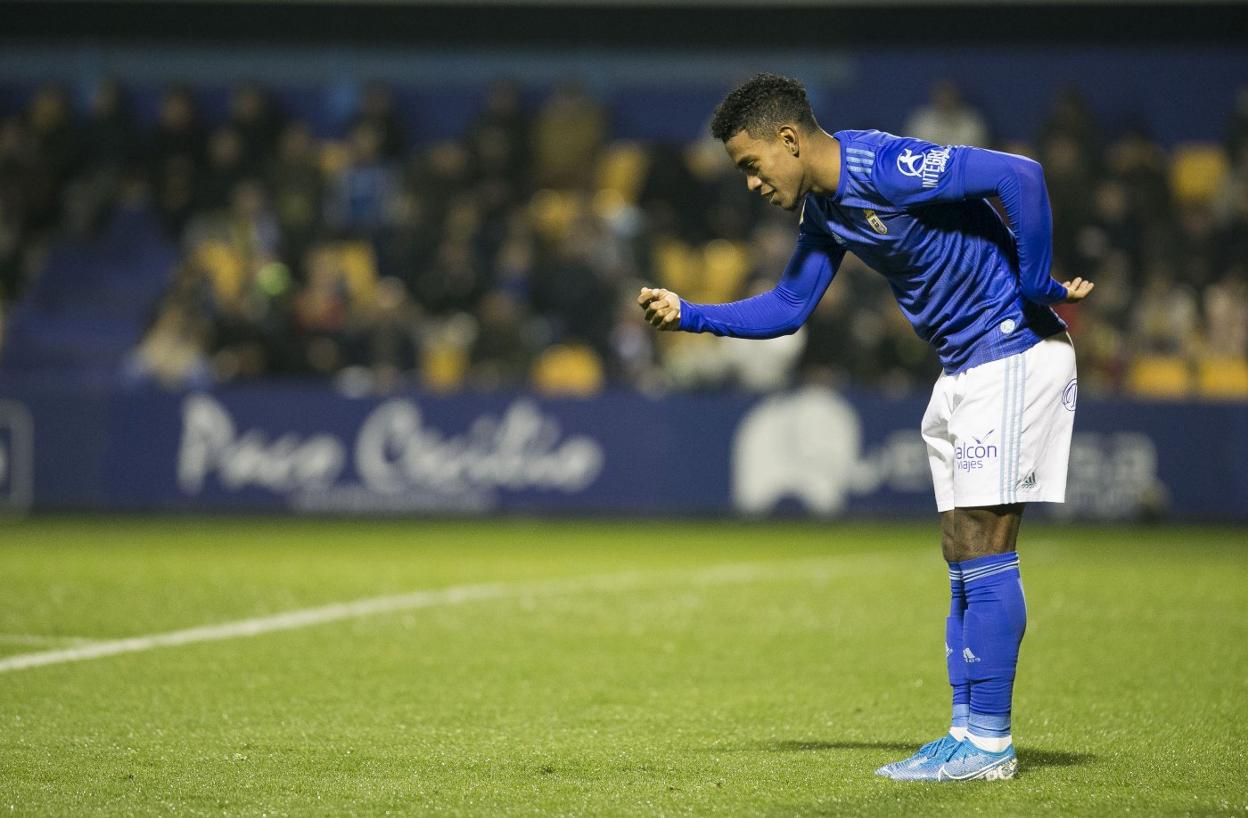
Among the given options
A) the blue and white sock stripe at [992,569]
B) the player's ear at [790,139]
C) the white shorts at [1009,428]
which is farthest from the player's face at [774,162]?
the blue and white sock stripe at [992,569]

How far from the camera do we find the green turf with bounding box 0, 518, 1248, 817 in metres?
4.61

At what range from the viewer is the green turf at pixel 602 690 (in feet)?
15.1

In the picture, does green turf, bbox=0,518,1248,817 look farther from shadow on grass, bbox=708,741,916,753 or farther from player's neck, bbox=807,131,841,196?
player's neck, bbox=807,131,841,196

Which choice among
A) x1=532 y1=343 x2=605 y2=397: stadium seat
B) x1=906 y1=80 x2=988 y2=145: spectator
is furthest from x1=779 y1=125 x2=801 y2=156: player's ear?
x1=906 y1=80 x2=988 y2=145: spectator

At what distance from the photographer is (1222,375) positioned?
16016 mm

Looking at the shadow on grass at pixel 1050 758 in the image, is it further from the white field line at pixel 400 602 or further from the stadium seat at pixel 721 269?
the stadium seat at pixel 721 269

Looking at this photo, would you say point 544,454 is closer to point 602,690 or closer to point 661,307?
point 602,690

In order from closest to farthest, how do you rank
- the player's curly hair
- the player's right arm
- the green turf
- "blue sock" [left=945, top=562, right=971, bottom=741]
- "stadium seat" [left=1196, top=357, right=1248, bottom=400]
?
the green turf, the player's curly hair, "blue sock" [left=945, top=562, right=971, bottom=741], the player's right arm, "stadium seat" [left=1196, top=357, right=1248, bottom=400]

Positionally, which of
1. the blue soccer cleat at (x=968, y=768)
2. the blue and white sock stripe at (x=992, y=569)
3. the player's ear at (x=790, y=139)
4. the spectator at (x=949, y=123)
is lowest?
the blue soccer cleat at (x=968, y=768)

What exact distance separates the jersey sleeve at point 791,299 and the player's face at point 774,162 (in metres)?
0.48

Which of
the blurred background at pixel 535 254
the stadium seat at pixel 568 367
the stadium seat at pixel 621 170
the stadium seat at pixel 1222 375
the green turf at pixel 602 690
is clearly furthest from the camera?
the stadium seat at pixel 621 170

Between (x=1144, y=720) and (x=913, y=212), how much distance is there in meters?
2.16

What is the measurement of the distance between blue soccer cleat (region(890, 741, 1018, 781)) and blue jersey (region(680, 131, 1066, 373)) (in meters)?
1.22

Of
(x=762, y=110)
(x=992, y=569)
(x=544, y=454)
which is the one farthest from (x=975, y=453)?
(x=544, y=454)
